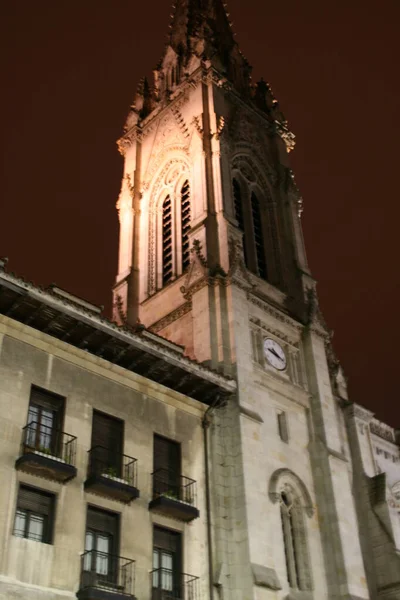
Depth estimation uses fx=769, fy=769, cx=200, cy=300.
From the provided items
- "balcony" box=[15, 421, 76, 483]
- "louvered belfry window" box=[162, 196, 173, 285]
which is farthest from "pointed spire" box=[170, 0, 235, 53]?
"balcony" box=[15, 421, 76, 483]

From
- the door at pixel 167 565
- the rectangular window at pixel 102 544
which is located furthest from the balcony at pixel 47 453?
the door at pixel 167 565

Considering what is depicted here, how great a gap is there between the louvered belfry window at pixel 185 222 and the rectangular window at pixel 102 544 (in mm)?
18560

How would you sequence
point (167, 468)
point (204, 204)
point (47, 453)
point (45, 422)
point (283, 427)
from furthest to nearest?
point (204, 204) < point (283, 427) < point (167, 468) < point (45, 422) < point (47, 453)

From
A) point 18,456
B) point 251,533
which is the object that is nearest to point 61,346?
point 18,456

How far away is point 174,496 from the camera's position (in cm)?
2928

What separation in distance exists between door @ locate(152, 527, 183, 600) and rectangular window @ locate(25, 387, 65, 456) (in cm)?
516

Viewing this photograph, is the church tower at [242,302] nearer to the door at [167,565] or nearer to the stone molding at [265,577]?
the stone molding at [265,577]

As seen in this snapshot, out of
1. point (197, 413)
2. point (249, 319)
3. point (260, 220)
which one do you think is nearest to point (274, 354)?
point (249, 319)

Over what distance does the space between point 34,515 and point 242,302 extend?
54.6 ft

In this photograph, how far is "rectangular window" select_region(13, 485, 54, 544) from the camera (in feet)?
79.2

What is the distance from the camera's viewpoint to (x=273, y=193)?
49312mm

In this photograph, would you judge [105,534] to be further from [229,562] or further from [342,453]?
[342,453]

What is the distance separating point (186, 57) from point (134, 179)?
38.0 feet

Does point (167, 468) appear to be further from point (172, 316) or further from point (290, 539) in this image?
point (172, 316)
